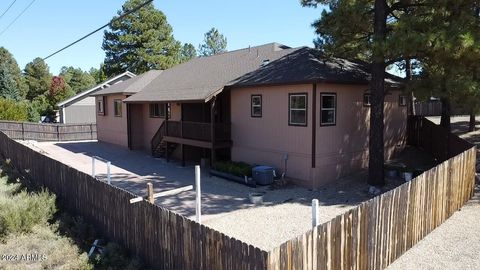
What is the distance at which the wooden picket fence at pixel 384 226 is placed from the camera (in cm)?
517

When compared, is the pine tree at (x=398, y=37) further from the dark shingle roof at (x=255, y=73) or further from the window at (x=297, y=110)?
the window at (x=297, y=110)

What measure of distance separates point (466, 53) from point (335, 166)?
5905mm

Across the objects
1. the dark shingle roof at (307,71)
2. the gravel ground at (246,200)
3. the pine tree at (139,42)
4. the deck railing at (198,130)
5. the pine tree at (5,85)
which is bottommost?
the gravel ground at (246,200)

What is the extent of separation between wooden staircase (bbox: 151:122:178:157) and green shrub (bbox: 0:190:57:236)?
9707 millimetres

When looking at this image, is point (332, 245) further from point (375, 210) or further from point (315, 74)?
point (315, 74)

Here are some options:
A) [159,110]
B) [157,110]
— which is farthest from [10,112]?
[159,110]

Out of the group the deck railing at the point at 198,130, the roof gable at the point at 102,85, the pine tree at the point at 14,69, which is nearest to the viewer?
the deck railing at the point at 198,130

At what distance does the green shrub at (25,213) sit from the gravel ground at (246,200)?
124 inches

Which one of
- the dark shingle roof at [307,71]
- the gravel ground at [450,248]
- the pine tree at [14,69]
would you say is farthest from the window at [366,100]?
the pine tree at [14,69]

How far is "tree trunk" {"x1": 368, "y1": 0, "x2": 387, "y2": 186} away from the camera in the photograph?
41.7 ft

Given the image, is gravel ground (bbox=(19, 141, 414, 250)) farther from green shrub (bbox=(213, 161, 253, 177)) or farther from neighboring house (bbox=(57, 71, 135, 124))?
neighboring house (bbox=(57, 71, 135, 124))

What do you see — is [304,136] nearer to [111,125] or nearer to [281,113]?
[281,113]

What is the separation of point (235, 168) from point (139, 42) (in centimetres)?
3614

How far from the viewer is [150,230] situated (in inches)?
278
